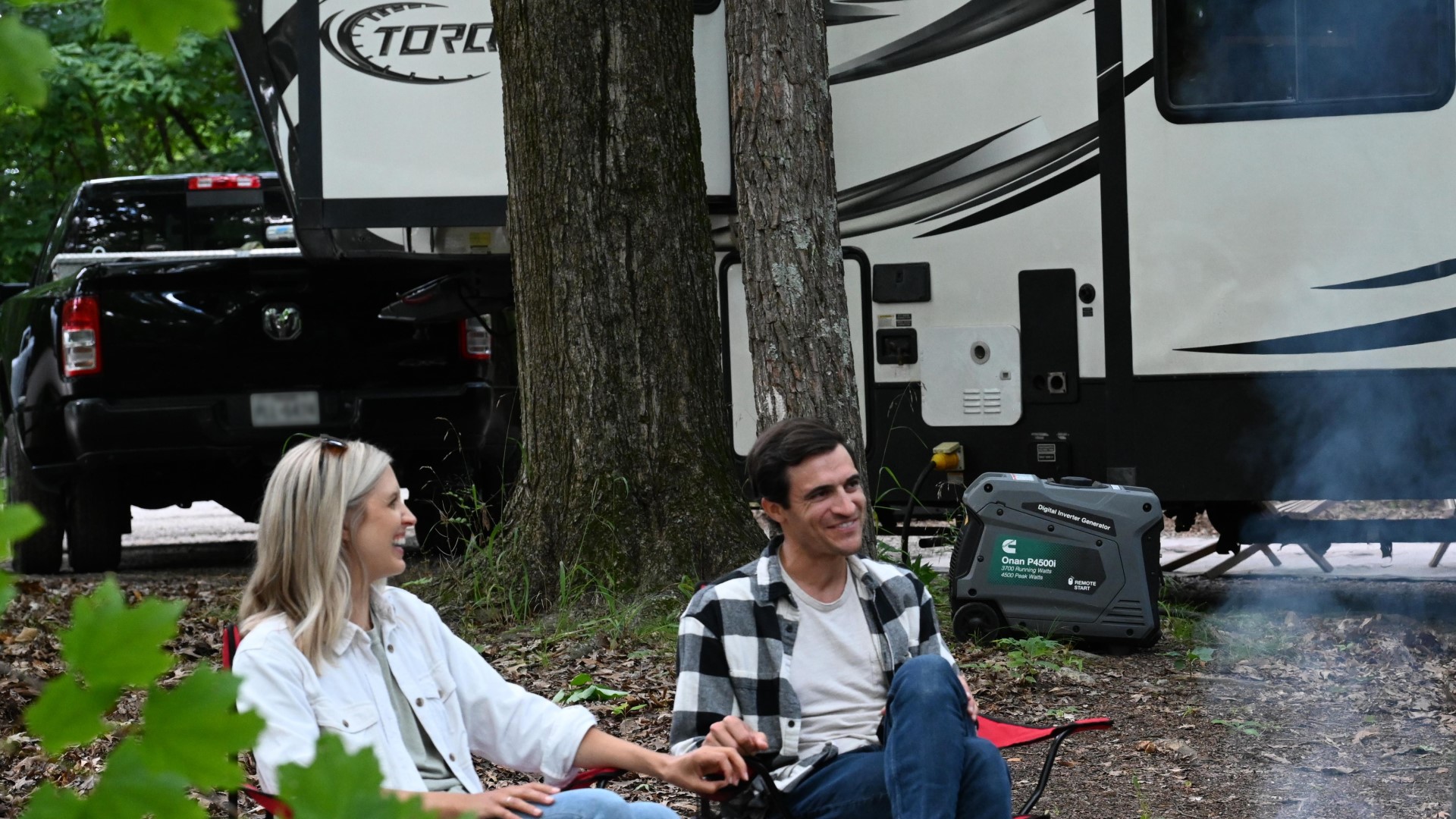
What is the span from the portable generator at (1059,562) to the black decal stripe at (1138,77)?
1526 mm

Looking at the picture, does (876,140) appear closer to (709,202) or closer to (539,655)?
(709,202)

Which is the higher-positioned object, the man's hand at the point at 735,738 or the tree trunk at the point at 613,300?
the tree trunk at the point at 613,300

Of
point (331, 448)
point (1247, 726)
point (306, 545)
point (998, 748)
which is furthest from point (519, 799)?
point (1247, 726)

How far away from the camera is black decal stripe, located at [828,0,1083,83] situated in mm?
6277

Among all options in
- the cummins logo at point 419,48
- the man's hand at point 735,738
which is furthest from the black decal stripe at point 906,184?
the man's hand at point 735,738

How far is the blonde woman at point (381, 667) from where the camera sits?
2590 millimetres

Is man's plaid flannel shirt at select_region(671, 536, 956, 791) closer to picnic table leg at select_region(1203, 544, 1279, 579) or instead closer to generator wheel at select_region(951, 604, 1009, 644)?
generator wheel at select_region(951, 604, 1009, 644)

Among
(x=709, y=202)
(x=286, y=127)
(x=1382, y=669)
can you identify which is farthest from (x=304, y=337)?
(x=1382, y=669)

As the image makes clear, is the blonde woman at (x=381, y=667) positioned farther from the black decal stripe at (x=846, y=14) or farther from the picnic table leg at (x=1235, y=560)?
the picnic table leg at (x=1235, y=560)

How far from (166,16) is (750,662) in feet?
8.49

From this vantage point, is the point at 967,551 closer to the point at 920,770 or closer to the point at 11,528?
the point at 920,770

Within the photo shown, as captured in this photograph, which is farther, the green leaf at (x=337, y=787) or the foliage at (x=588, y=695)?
the foliage at (x=588, y=695)

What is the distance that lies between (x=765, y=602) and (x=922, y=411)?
11.4ft

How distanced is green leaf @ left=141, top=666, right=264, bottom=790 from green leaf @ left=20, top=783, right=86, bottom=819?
35 mm
